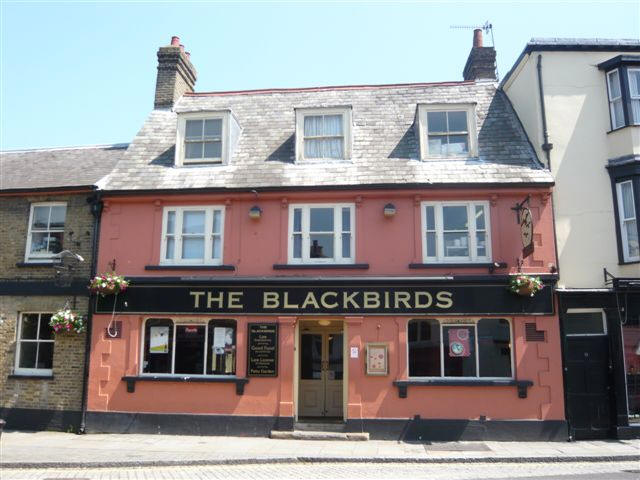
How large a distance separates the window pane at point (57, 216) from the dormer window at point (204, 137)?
3.23 meters

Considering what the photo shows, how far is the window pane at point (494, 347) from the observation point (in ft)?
39.9

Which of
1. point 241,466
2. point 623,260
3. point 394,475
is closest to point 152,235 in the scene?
point 241,466

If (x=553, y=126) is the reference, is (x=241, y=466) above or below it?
below

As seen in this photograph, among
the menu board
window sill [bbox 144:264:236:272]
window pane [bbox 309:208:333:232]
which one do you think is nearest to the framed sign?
the menu board

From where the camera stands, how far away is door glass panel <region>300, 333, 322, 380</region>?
13.1 m

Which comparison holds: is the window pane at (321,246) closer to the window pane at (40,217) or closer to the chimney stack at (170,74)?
the chimney stack at (170,74)

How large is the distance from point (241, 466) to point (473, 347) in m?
5.89

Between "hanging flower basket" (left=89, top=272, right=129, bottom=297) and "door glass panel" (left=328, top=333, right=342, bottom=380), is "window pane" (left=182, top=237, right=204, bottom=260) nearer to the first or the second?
"hanging flower basket" (left=89, top=272, right=129, bottom=297)

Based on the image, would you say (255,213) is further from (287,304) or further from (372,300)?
(372,300)

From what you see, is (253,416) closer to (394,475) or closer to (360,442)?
(360,442)

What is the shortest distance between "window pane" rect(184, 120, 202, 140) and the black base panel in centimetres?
748

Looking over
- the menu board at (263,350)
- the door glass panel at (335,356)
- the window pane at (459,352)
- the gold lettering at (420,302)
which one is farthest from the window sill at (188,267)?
the window pane at (459,352)

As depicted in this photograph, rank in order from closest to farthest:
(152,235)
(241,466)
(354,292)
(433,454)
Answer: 1. (241,466)
2. (433,454)
3. (354,292)
4. (152,235)

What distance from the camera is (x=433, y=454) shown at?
10.5 m
